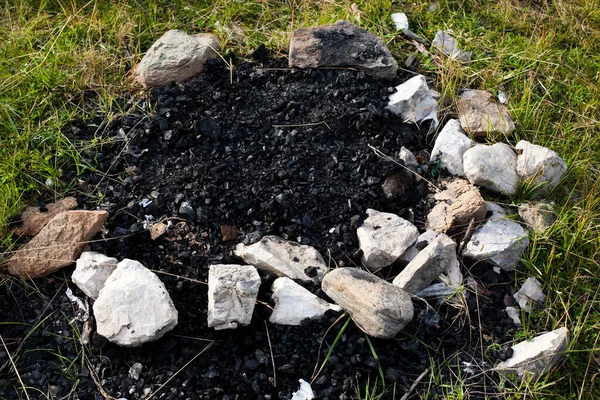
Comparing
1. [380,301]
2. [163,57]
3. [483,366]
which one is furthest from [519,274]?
[163,57]

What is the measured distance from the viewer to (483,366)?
256 cm

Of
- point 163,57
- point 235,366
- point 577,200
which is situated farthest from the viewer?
point 163,57

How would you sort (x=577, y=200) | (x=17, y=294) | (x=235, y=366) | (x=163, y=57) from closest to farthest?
1. (x=235, y=366)
2. (x=17, y=294)
3. (x=577, y=200)
4. (x=163, y=57)

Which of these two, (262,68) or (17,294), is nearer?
(17,294)

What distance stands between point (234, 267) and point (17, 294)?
937mm

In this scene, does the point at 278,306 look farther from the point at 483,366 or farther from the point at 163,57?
the point at 163,57

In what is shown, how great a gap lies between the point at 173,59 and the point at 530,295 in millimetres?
2139

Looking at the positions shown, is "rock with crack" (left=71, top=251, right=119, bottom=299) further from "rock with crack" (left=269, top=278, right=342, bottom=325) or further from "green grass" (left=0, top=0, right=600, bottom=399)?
"rock with crack" (left=269, top=278, right=342, bottom=325)

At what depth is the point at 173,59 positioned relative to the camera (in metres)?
3.42

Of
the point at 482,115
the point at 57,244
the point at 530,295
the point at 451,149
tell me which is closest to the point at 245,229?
the point at 57,244

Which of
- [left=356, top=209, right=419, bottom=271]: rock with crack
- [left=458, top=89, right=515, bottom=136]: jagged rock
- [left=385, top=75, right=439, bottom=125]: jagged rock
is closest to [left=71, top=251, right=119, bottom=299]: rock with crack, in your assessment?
[left=356, top=209, right=419, bottom=271]: rock with crack

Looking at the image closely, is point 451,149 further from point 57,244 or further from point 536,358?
point 57,244

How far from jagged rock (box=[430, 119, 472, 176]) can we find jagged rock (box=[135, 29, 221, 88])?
1318 mm

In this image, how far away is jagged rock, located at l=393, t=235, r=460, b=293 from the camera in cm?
264
